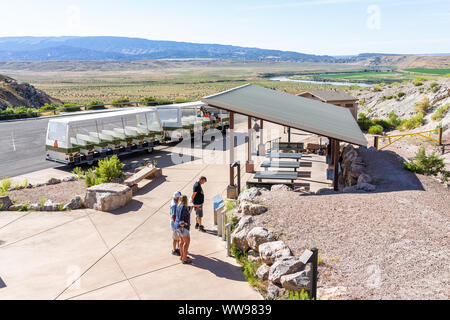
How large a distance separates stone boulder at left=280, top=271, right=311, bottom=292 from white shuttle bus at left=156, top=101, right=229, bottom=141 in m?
15.9

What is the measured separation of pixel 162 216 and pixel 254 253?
362 centimetres

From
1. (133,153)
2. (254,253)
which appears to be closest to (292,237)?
(254,253)

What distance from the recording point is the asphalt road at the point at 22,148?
17.1 meters

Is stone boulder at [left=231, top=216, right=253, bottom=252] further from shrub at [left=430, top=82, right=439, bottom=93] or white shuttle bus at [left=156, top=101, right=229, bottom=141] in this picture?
shrub at [left=430, top=82, right=439, bottom=93]

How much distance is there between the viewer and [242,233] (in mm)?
8117

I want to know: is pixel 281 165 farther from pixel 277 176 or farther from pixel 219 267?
pixel 219 267

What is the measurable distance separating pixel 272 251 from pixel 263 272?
418 mm

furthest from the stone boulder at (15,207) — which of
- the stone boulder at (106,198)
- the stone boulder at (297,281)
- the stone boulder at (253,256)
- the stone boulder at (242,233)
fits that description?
the stone boulder at (297,281)

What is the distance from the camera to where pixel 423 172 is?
11930 millimetres

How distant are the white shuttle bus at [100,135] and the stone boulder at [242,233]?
395 inches

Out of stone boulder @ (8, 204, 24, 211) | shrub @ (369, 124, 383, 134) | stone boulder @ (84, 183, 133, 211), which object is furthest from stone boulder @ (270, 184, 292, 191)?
shrub @ (369, 124, 383, 134)

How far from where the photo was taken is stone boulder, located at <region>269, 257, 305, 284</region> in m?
6.37

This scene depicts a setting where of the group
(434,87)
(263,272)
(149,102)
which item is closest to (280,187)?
(263,272)
